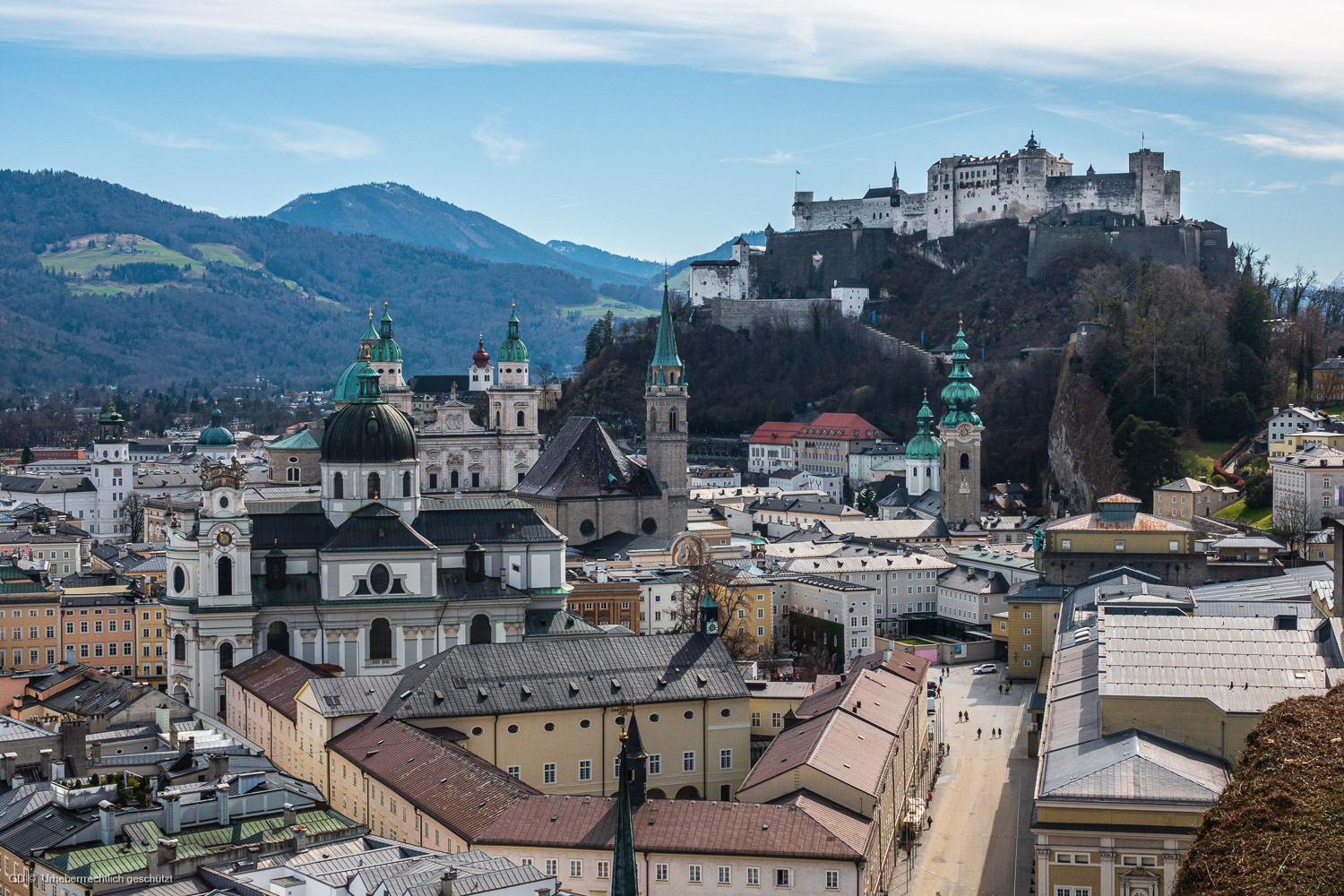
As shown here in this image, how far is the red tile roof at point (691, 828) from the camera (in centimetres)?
3591

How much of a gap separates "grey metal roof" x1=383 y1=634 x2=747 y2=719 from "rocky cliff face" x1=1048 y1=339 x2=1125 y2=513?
4645cm

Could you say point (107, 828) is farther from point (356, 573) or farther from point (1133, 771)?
point (356, 573)

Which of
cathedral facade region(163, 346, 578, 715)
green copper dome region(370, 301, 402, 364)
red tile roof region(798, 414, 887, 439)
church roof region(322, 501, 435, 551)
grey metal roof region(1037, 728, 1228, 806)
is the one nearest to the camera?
grey metal roof region(1037, 728, 1228, 806)

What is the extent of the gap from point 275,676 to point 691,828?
1989 cm

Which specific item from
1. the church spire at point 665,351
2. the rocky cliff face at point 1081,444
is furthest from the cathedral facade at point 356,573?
the rocky cliff face at point 1081,444

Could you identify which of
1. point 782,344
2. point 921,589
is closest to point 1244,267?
point 782,344

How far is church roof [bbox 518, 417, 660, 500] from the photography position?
267 feet

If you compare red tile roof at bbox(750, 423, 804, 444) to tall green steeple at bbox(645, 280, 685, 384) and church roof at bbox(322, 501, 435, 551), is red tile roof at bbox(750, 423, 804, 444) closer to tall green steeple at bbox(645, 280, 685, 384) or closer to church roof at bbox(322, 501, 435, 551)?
tall green steeple at bbox(645, 280, 685, 384)

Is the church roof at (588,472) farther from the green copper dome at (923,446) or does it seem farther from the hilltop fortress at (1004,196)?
the hilltop fortress at (1004,196)

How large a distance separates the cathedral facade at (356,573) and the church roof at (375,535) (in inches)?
1.6

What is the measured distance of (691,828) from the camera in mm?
36750

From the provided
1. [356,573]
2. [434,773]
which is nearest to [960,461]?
[356,573]

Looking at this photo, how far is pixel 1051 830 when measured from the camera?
34.7 metres

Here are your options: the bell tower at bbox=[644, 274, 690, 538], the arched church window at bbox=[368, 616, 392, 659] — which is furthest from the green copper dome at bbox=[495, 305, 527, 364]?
the arched church window at bbox=[368, 616, 392, 659]
